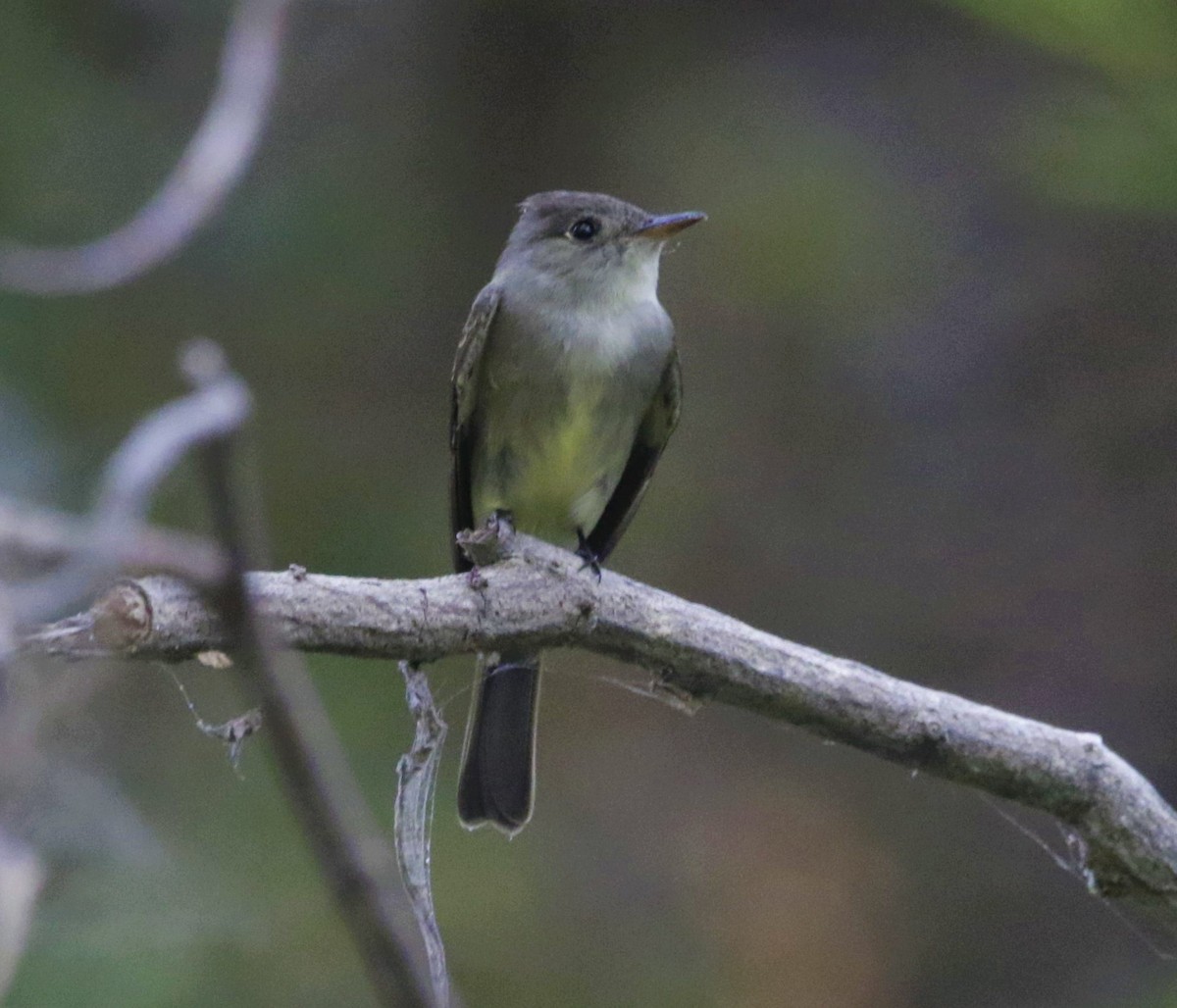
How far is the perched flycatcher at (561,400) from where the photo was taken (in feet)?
12.2

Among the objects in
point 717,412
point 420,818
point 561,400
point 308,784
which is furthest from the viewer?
point 717,412

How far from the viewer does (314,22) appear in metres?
6.01

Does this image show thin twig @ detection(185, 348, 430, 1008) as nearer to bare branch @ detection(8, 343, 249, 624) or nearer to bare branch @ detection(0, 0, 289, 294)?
bare branch @ detection(8, 343, 249, 624)

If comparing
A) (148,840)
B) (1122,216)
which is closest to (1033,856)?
(1122,216)

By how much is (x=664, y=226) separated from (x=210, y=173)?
148cm

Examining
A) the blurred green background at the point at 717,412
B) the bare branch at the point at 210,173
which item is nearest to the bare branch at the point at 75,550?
the bare branch at the point at 210,173

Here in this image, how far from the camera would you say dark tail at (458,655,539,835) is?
3.48 meters

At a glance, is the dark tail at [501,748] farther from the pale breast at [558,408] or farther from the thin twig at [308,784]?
the thin twig at [308,784]

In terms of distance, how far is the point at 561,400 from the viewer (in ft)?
12.2

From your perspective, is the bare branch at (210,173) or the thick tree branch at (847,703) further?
the thick tree branch at (847,703)

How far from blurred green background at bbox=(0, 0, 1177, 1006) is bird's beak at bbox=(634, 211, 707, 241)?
4.70 ft

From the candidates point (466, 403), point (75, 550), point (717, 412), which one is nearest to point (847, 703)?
point (466, 403)

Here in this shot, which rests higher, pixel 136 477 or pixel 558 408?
pixel 136 477

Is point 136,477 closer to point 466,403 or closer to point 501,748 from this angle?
point 501,748
